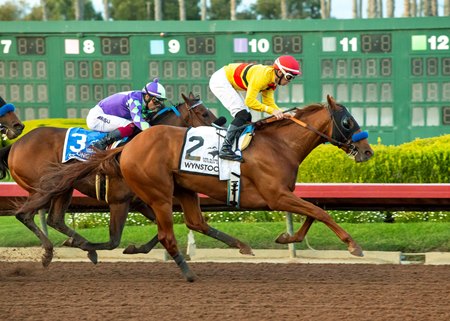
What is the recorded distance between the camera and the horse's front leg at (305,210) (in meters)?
7.59

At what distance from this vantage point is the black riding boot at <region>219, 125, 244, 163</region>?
7.89m

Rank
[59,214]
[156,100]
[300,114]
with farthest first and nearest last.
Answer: [59,214] < [156,100] < [300,114]

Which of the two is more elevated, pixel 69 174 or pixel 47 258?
pixel 69 174

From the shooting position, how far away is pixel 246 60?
1423 centimetres

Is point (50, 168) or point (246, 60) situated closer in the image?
point (50, 168)

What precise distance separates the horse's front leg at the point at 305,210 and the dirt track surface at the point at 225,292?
32 centimetres

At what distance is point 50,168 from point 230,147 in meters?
1.67

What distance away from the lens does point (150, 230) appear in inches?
403

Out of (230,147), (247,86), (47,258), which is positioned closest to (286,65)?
(247,86)

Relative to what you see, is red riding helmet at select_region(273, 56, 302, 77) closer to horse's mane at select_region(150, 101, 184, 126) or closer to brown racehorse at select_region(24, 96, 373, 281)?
brown racehorse at select_region(24, 96, 373, 281)

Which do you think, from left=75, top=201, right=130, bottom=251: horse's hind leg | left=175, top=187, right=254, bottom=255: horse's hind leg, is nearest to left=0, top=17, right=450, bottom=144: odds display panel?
left=75, top=201, right=130, bottom=251: horse's hind leg

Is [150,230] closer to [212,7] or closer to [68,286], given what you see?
[68,286]

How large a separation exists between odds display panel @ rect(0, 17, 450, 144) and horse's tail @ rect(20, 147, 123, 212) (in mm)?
Result: 5835

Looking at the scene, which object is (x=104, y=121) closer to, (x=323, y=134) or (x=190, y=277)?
(x=190, y=277)
